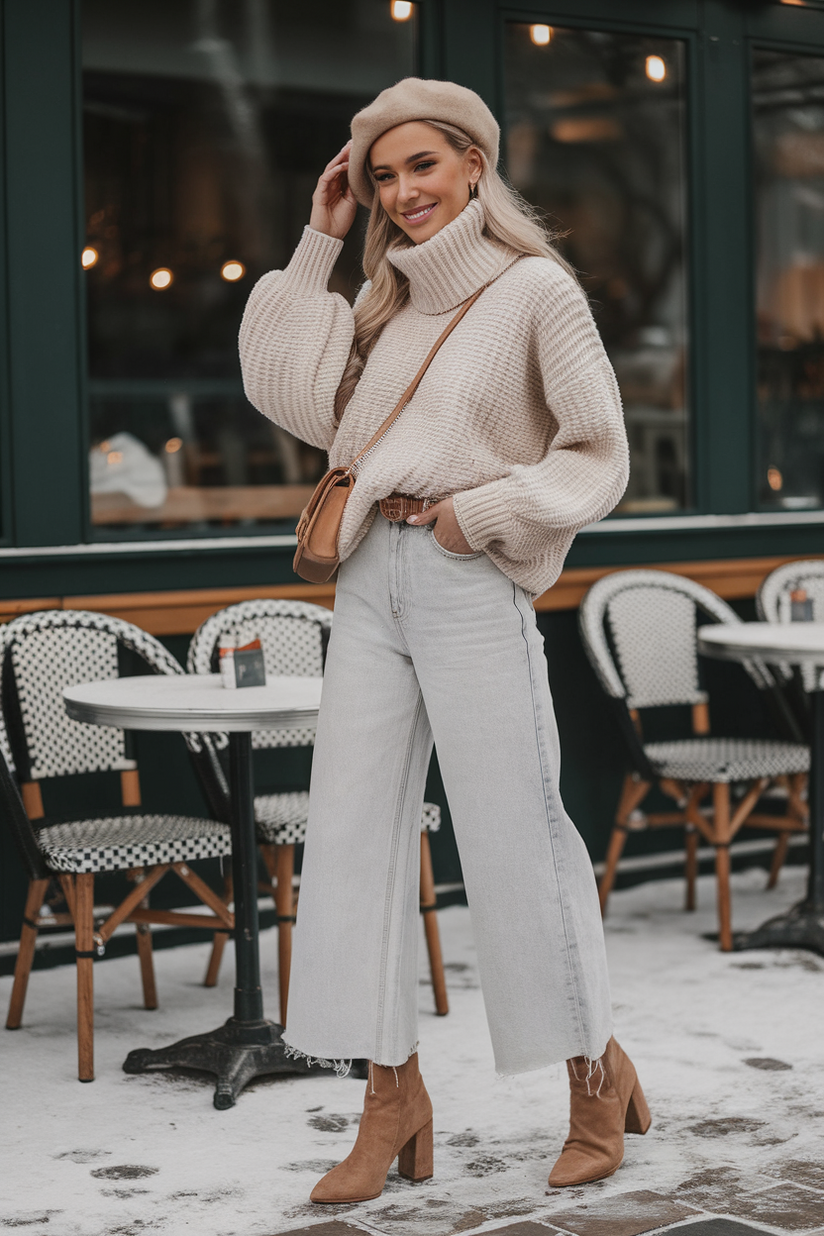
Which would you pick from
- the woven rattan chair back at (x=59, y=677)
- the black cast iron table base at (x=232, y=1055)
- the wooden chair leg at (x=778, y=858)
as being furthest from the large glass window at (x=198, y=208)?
the wooden chair leg at (x=778, y=858)

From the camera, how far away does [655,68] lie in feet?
19.9

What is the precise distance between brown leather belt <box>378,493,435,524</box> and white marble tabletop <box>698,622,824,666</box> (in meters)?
2.00

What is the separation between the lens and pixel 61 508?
4836mm

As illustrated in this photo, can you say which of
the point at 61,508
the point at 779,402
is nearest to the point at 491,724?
the point at 61,508

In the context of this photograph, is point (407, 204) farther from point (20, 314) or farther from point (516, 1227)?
point (20, 314)

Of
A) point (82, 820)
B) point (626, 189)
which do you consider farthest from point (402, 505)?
point (626, 189)

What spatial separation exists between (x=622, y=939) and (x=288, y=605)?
1.46m

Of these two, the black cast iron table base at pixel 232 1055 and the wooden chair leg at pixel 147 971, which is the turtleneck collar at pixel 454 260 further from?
the wooden chair leg at pixel 147 971

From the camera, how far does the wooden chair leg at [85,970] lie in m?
3.76

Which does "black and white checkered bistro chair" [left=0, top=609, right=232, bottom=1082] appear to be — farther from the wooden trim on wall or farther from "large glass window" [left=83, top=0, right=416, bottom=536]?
"large glass window" [left=83, top=0, right=416, bottom=536]

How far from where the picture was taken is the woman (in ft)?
9.49

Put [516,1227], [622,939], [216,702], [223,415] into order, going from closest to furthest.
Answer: [516,1227] < [216,702] < [622,939] < [223,415]

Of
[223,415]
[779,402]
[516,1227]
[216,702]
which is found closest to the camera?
[516,1227]

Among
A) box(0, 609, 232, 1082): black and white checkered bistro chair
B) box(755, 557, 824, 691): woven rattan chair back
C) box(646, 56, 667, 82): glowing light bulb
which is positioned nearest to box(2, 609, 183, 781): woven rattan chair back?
box(0, 609, 232, 1082): black and white checkered bistro chair
